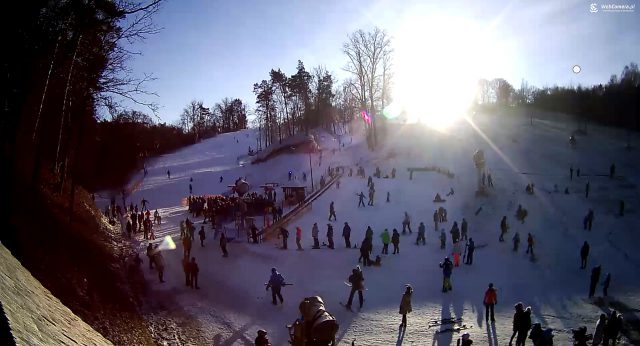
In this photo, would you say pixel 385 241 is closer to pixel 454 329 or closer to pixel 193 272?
pixel 454 329

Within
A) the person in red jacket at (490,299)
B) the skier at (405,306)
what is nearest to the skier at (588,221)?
the person in red jacket at (490,299)

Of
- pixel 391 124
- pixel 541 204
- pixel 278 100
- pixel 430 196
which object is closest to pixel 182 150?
pixel 278 100

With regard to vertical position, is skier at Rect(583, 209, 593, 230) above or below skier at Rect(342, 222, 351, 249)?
below

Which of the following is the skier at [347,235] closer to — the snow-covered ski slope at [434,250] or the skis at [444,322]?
the snow-covered ski slope at [434,250]

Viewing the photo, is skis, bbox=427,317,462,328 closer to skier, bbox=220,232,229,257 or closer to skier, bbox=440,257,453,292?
skier, bbox=440,257,453,292

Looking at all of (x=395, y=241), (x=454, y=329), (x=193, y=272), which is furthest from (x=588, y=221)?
(x=193, y=272)

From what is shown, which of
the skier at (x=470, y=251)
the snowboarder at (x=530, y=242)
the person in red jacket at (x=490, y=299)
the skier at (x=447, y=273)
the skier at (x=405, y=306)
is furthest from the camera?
the snowboarder at (x=530, y=242)

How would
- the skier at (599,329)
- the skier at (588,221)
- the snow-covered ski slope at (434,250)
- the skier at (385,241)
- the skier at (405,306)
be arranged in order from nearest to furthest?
the skier at (599,329) → the skier at (405,306) → the snow-covered ski slope at (434,250) → the skier at (385,241) → the skier at (588,221)

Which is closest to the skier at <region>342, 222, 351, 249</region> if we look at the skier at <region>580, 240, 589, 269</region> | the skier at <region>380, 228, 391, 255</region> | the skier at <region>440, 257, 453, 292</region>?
the skier at <region>380, 228, 391, 255</region>
